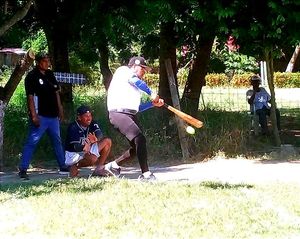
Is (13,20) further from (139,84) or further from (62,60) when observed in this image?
(62,60)

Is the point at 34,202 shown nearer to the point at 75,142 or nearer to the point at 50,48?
the point at 75,142

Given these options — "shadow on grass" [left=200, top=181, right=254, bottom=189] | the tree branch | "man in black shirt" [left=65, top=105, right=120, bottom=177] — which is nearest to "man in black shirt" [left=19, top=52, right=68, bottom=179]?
"man in black shirt" [left=65, top=105, right=120, bottom=177]

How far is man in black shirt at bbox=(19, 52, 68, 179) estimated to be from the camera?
8820mm

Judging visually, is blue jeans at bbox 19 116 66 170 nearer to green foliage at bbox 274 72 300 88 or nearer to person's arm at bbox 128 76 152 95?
person's arm at bbox 128 76 152 95

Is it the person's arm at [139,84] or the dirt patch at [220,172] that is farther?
the dirt patch at [220,172]

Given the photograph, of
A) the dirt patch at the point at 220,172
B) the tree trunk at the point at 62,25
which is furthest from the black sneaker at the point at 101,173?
the tree trunk at the point at 62,25

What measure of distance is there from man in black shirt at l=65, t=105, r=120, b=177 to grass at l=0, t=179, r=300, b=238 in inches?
33.9

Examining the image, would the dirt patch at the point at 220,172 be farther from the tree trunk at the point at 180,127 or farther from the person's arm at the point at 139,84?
the person's arm at the point at 139,84

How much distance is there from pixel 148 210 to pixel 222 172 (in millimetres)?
3154

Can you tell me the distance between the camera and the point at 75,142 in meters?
8.90

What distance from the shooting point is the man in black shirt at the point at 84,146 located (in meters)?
8.81

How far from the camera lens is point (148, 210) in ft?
20.7

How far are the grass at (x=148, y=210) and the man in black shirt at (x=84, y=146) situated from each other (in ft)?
2.82

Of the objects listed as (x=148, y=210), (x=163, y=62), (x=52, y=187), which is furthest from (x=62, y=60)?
(x=148, y=210)
